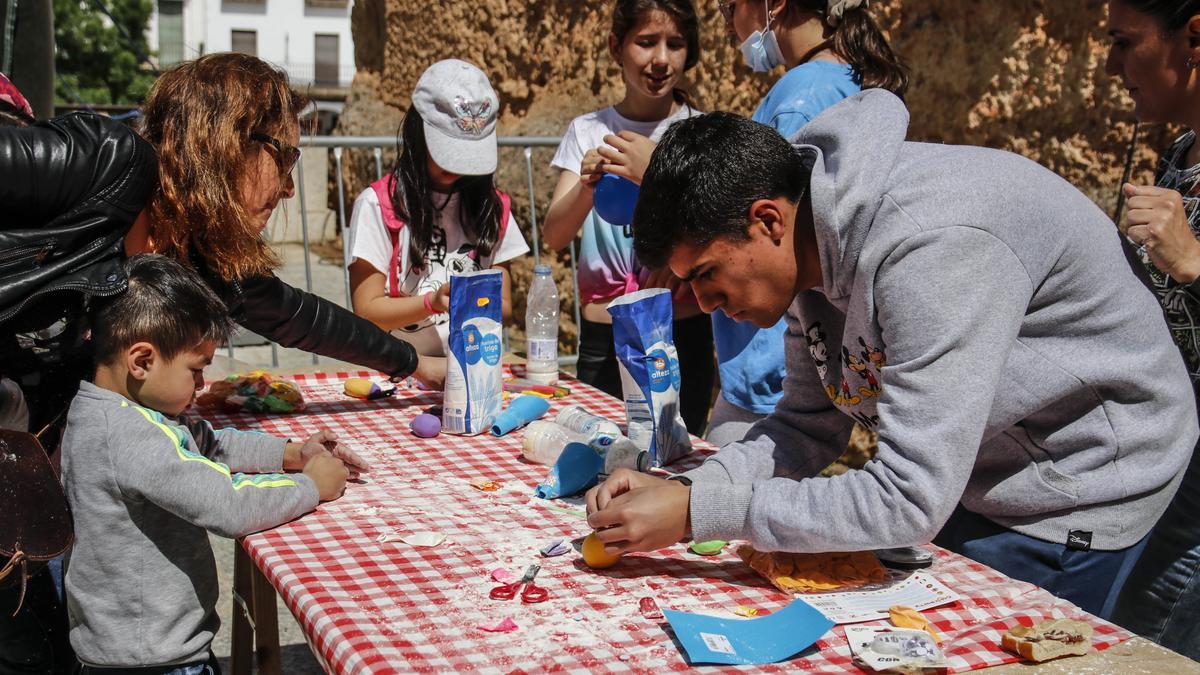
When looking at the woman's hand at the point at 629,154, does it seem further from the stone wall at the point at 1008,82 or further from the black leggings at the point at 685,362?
the stone wall at the point at 1008,82

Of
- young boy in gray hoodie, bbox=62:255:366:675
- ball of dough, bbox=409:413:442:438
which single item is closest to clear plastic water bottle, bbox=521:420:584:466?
ball of dough, bbox=409:413:442:438

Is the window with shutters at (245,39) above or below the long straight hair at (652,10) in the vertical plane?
above

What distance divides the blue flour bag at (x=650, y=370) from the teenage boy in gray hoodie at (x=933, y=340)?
1.63 ft

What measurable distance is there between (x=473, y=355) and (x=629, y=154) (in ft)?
2.20

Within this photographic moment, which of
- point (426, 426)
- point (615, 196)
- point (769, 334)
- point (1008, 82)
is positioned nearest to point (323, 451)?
point (426, 426)

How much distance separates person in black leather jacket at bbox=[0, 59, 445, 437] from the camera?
2010 mm

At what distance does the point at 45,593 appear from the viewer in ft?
7.79

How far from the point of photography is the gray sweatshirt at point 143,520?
197 centimetres

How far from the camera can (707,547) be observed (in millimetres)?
1978

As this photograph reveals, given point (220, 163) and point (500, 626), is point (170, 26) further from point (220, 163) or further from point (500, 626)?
point (500, 626)

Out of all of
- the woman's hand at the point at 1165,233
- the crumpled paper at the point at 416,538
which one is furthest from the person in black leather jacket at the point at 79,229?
the woman's hand at the point at 1165,233

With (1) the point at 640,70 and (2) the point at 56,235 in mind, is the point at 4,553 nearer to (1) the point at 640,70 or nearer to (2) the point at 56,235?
(2) the point at 56,235

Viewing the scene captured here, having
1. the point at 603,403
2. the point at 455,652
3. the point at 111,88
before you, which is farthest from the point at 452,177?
the point at 111,88

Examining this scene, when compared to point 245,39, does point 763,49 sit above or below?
below
